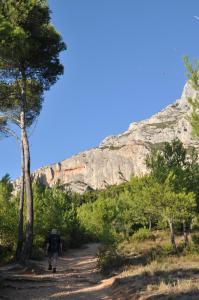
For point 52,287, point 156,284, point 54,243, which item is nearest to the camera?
point 156,284

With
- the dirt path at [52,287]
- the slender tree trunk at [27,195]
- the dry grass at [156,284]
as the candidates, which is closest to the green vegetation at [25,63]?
the slender tree trunk at [27,195]

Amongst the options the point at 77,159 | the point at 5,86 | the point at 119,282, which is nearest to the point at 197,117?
the point at 119,282

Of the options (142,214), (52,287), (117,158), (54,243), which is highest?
(117,158)

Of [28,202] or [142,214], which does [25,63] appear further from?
[142,214]

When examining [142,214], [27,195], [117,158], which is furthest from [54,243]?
[117,158]

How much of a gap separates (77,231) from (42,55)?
68.0 ft

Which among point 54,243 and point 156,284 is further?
point 54,243

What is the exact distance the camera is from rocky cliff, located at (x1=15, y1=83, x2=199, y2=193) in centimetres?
15655

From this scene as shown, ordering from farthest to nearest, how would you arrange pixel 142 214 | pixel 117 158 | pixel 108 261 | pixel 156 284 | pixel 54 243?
pixel 117 158, pixel 142 214, pixel 54 243, pixel 108 261, pixel 156 284

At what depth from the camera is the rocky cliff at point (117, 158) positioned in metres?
157

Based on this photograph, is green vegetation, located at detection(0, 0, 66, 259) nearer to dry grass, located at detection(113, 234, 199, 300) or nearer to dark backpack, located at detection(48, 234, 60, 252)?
dark backpack, located at detection(48, 234, 60, 252)

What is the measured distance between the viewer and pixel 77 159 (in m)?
185

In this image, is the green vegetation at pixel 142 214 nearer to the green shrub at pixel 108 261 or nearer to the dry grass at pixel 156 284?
the green shrub at pixel 108 261

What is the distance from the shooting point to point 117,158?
165m
